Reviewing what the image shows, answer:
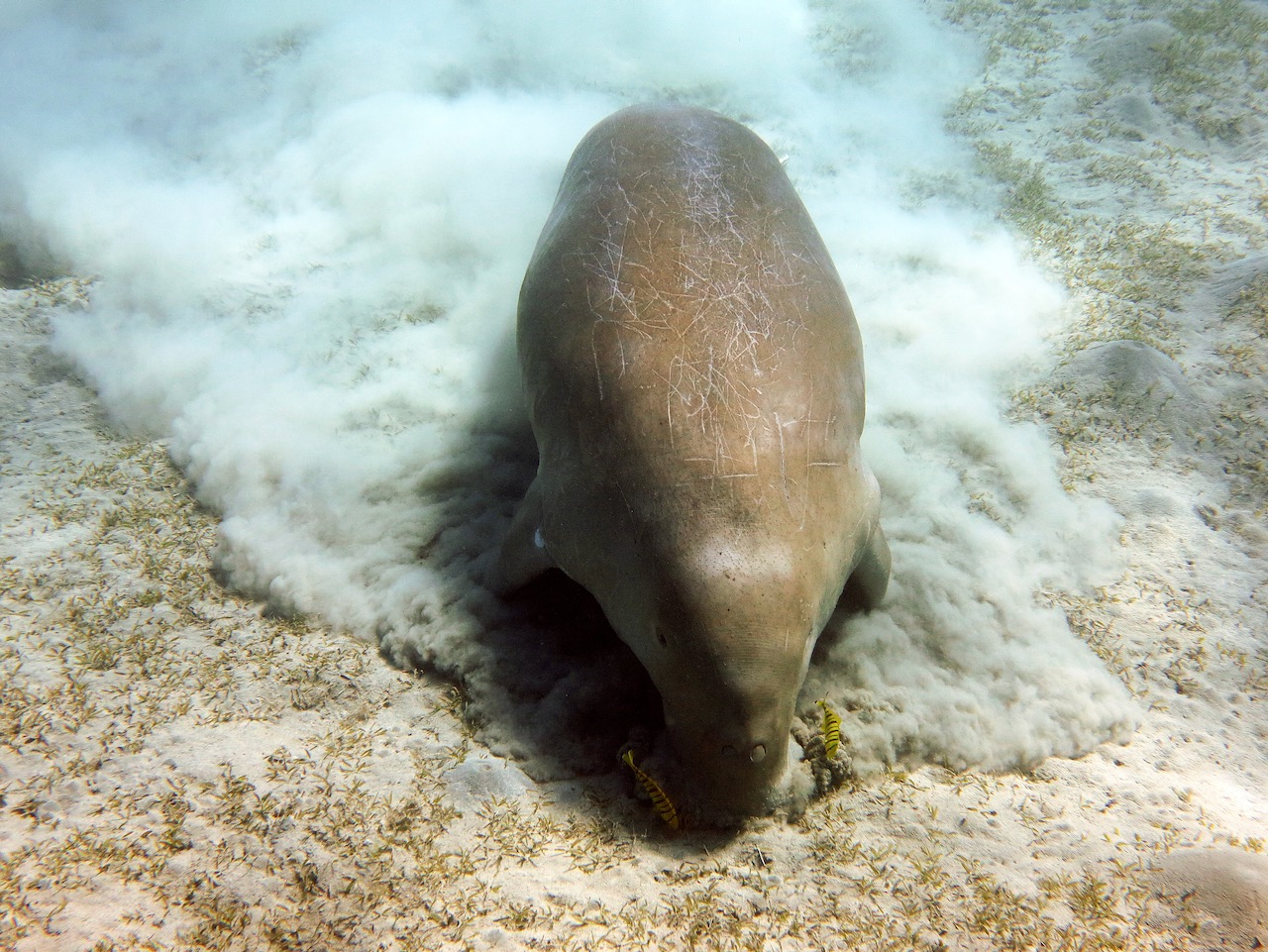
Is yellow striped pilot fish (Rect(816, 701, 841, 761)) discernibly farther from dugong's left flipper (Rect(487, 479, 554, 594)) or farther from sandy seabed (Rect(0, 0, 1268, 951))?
dugong's left flipper (Rect(487, 479, 554, 594))

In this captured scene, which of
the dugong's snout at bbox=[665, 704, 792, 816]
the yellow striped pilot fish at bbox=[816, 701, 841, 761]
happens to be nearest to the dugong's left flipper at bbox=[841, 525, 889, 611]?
the yellow striped pilot fish at bbox=[816, 701, 841, 761]

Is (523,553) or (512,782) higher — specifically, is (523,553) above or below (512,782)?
above

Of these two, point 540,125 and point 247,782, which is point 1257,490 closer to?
point 247,782

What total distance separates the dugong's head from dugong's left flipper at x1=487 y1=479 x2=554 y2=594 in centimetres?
101

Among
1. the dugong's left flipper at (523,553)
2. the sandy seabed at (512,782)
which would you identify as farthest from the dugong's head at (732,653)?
the dugong's left flipper at (523,553)

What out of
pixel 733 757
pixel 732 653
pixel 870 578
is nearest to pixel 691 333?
pixel 732 653

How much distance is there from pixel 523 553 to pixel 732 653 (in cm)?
151

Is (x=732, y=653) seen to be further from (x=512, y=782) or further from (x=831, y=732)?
(x=512, y=782)

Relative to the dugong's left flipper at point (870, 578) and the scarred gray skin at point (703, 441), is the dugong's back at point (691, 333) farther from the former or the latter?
the dugong's left flipper at point (870, 578)

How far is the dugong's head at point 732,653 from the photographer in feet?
8.07

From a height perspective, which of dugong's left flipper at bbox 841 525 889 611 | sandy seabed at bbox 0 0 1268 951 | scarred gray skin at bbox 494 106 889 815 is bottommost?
sandy seabed at bbox 0 0 1268 951

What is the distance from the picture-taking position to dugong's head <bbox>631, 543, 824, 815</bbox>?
246 cm

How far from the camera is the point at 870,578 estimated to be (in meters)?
3.53

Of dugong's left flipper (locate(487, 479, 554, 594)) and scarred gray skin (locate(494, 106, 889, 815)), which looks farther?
dugong's left flipper (locate(487, 479, 554, 594))
